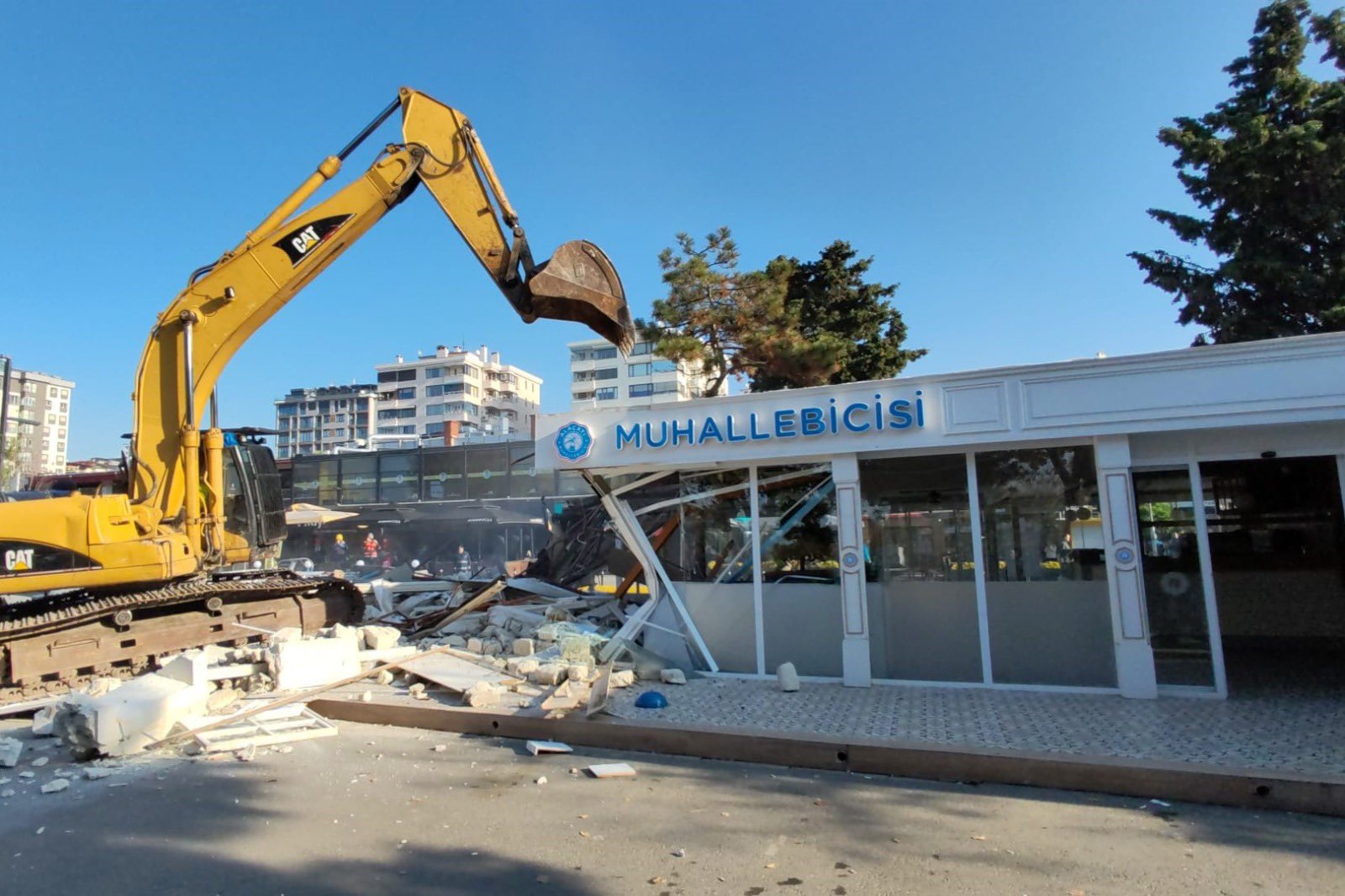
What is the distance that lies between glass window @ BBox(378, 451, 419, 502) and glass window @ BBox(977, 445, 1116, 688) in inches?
1173

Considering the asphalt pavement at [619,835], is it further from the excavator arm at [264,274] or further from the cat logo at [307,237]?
the cat logo at [307,237]

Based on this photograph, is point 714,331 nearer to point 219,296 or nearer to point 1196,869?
point 219,296

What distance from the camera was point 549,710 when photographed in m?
7.25

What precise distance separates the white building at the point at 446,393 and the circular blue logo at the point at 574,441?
325 feet

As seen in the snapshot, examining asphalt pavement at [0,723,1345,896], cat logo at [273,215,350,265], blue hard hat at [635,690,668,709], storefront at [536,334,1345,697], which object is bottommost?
asphalt pavement at [0,723,1345,896]

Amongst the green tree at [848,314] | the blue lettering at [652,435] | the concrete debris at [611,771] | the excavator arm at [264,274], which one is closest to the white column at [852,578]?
the blue lettering at [652,435]

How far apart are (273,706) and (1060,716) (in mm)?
7452

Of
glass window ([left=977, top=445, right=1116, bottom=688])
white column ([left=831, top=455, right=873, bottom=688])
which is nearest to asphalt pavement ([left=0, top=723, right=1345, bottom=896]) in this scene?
white column ([left=831, top=455, right=873, bottom=688])

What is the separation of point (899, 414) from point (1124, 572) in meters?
2.83

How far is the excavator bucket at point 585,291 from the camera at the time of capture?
847 centimetres

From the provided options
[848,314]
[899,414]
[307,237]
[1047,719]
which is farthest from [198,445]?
[848,314]

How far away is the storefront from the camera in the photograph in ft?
26.9

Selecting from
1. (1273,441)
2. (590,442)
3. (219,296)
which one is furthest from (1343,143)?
(219,296)

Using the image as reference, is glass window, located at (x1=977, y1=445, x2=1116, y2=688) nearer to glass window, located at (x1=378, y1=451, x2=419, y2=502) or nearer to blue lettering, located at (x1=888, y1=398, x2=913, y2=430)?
blue lettering, located at (x1=888, y1=398, x2=913, y2=430)
